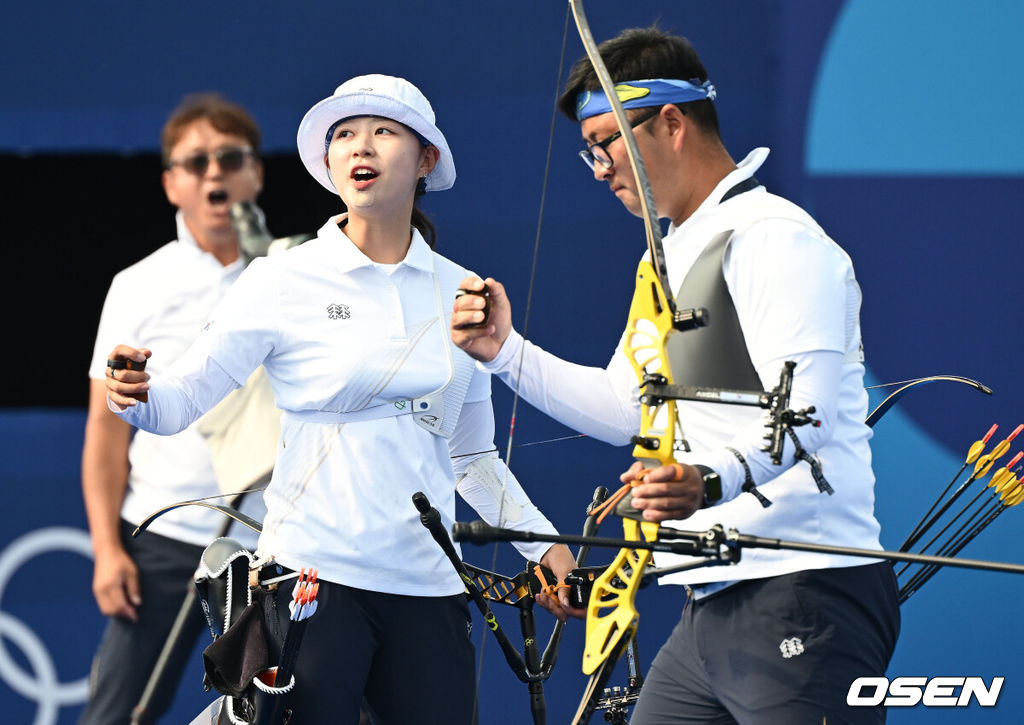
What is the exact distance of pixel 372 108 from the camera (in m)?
2.54

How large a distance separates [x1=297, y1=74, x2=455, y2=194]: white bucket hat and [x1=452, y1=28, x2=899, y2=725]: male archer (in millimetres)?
439

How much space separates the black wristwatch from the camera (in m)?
1.86

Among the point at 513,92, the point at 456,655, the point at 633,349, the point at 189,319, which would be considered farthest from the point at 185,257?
the point at 633,349

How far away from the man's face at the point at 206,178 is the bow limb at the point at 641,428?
80.3 inches

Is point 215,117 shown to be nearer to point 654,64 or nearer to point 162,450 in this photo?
point 162,450

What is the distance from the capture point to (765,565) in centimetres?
207

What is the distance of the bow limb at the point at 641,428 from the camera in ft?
6.48

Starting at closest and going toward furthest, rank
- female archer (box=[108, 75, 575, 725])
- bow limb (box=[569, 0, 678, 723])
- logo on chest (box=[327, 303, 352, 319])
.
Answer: bow limb (box=[569, 0, 678, 723]) < female archer (box=[108, 75, 575, 725]) < logo on chest (box=[327, 303, 352, 319])

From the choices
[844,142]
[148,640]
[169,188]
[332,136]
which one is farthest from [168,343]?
[844,142]

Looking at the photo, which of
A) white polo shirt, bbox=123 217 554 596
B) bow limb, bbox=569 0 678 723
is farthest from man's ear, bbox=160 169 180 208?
bow limb, bbox=569 0 678 723

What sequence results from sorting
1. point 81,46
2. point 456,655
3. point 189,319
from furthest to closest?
point 81,46
point 189,319
point 456,655

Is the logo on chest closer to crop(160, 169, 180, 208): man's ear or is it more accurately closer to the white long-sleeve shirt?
the white long-sleeve shirt

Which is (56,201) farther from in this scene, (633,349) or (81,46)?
(633,349)

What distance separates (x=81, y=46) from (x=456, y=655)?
241cm
